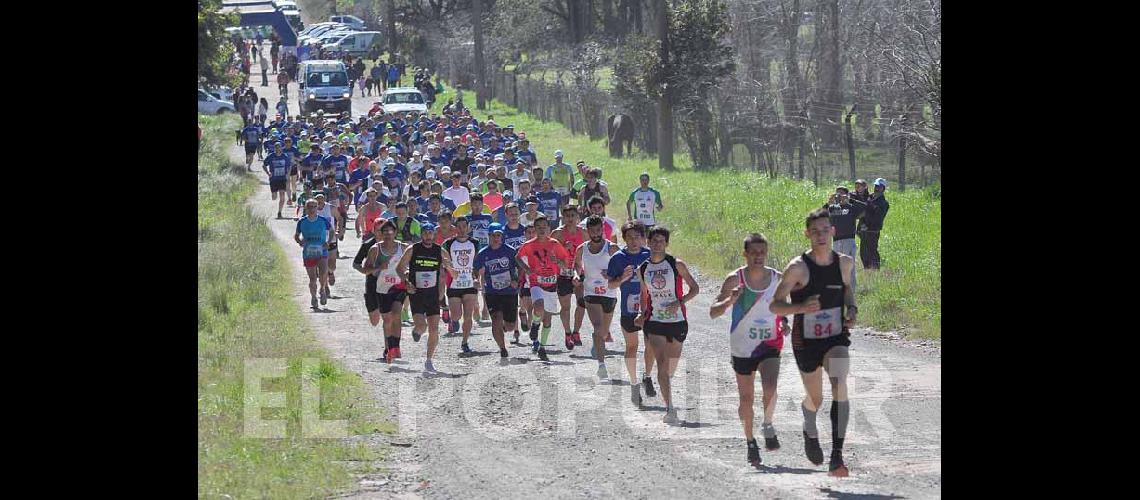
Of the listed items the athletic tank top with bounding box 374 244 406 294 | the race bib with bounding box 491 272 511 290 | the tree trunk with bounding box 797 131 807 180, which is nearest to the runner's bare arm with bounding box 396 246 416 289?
the athletic tank top with bounding box 374 244 406 294

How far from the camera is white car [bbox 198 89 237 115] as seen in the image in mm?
60562

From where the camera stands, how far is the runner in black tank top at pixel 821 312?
1096 centimetres

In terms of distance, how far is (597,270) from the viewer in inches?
622

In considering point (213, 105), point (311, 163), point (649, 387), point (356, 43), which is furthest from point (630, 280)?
point (356, 43)

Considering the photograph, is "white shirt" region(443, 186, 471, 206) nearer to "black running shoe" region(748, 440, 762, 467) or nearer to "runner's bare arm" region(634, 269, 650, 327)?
"runner's bare arm" region(634, 269, 650, 327)

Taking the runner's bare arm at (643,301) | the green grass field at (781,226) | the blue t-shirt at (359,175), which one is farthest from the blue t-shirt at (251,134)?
the runner's bare arm at (643,301)

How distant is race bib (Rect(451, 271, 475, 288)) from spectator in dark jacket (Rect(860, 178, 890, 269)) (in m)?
6.89

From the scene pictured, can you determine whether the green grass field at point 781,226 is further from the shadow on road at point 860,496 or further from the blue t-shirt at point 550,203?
the shadow on road at point 860,496
